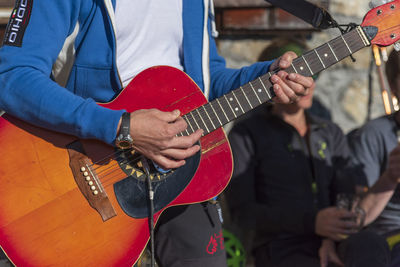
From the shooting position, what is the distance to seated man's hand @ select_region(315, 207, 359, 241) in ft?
8.24

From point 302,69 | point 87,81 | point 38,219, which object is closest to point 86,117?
point 87,81

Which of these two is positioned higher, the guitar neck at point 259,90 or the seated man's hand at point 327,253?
the guitar neck at point 259,90

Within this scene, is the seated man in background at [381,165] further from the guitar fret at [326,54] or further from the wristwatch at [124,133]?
the wristwatch at [124,133]

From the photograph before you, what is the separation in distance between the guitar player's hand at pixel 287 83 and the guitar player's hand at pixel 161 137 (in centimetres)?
33

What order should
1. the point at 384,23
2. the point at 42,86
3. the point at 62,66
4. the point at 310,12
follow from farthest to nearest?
the point at 310,12 → the point at 384,23 → the point at 62,66 → the point at 42,86

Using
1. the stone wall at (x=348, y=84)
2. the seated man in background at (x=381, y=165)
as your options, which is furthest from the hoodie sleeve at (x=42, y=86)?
the stone wall at (x=348, y=84)

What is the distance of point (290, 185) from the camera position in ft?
9.11

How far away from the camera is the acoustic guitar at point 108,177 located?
1597mm

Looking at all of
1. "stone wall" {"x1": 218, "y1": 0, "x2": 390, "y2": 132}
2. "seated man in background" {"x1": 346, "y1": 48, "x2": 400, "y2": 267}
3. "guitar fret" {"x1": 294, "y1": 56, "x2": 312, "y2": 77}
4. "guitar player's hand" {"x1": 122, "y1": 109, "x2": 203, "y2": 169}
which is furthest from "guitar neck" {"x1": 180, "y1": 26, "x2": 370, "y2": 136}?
"stone wall" {"x1": 218, "y1": 0, "x2": 390, "y2": 132}

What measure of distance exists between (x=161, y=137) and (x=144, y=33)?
0.42 m

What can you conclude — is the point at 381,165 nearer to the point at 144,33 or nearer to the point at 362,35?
the point at 362,35

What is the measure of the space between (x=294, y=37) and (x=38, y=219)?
220cm

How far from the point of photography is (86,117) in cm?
154

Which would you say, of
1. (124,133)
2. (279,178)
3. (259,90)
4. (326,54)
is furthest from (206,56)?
(279,178)
